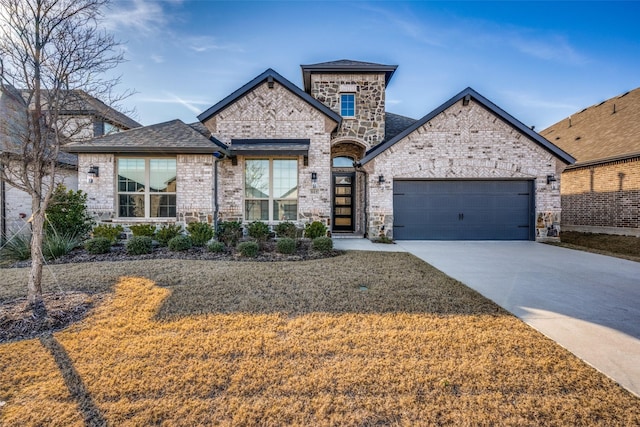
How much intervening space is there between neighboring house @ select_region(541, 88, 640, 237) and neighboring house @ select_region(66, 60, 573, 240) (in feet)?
9.06

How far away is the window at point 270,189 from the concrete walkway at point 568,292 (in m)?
2.83

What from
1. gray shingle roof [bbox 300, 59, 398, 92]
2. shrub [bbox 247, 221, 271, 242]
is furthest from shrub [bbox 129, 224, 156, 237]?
gray shingle roof [bbox 300, 59, 398, 92]

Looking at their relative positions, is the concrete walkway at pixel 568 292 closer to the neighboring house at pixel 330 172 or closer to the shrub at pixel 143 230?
the neighboring house at pixel 330 172

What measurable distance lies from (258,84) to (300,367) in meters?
10.0

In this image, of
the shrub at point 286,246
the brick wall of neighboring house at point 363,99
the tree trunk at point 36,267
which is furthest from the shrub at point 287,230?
the tree trunk at point 36,267

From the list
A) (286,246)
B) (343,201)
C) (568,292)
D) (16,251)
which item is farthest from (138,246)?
(568,292)

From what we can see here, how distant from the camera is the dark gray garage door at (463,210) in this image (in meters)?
11.1

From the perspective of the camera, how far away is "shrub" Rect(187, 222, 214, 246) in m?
8.65

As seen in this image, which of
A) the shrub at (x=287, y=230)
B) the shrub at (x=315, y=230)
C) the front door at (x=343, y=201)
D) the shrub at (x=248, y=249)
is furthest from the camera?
the front door at (x=343, y=201)

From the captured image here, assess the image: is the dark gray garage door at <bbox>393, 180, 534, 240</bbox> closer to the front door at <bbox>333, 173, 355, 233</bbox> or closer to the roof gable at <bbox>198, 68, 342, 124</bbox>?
the front door at <bbox>333, 173, 355, 233</bbox>

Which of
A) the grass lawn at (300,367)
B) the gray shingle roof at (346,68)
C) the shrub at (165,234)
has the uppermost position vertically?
the gray shingle roof at (346,68)

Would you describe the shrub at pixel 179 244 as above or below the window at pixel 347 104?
below

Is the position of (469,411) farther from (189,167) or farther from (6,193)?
(6,193)

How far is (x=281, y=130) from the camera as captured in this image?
10508 mm
